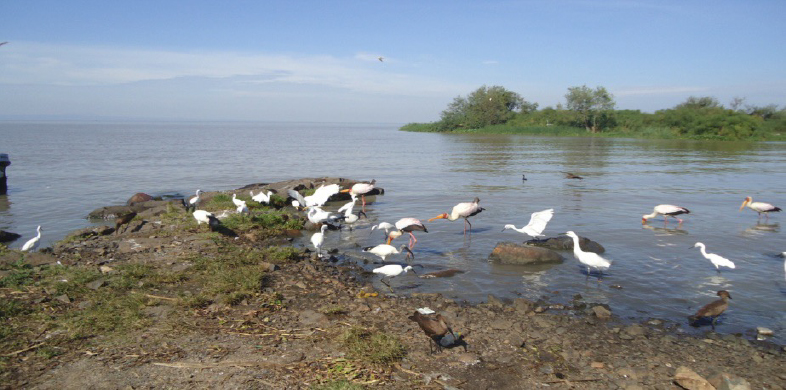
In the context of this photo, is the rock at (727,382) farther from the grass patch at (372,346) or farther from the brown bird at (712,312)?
the grass patch at (372,346)

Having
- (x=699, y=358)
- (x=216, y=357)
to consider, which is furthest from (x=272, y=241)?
(x=699, y=358)

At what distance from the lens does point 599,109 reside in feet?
233

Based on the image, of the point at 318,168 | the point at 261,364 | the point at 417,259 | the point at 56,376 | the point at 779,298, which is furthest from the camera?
the point at 318,168

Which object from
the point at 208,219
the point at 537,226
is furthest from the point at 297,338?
the point at 537,226

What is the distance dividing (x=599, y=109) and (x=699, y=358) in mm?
71505

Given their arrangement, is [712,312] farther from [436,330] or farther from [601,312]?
[436,330]

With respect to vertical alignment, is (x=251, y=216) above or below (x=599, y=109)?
below

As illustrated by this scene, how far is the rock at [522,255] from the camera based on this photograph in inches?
376

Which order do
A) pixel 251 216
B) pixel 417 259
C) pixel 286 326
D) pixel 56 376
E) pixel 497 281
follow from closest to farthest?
pixel 56 376 < pixel 286 326 < pixel 497 281 < pixel 417 259 < pixel 251 216

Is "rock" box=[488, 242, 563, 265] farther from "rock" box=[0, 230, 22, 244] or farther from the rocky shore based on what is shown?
"rock" box=[0, 230, 22, 244]

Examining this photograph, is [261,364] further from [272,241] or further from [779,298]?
[779,298]

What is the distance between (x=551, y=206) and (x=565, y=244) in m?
6.45

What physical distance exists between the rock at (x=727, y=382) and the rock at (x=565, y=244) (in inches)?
219

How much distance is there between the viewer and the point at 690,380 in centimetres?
488
